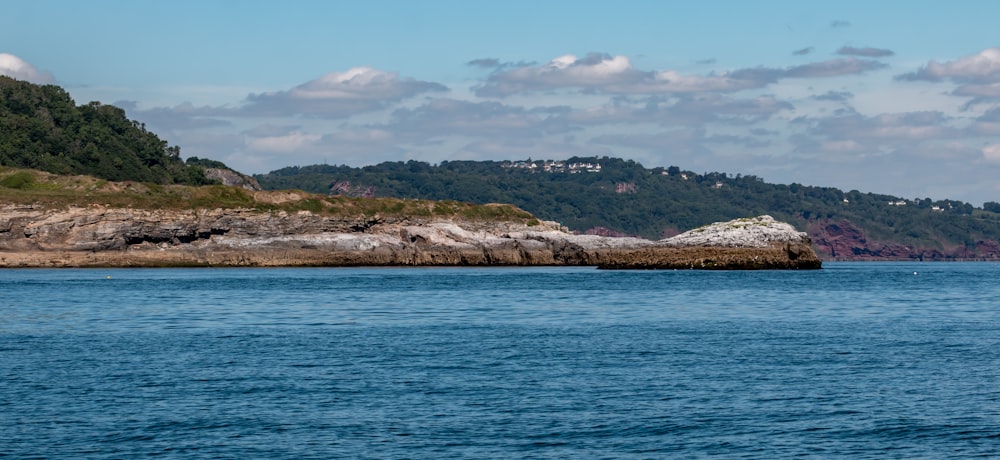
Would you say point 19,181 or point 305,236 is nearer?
point 305,236

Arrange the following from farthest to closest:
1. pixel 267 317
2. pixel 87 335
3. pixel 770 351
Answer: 1. pixel 267 317
2. pixel 87 335
3. pixel 770 351

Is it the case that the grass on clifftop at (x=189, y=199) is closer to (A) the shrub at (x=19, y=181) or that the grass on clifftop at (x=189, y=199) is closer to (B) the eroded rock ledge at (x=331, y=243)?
(A) the shrub at (x=19, y=181)

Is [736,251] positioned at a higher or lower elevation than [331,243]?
lower

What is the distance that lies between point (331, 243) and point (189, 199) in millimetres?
20458

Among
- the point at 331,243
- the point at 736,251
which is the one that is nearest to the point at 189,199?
the point at 331,243

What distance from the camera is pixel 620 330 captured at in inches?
1992

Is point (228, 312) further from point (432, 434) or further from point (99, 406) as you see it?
point (432, 434)

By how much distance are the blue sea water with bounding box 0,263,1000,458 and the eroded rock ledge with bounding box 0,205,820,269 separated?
225 feet

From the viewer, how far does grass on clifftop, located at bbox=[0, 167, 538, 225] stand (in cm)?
14175

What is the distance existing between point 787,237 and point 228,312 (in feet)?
293

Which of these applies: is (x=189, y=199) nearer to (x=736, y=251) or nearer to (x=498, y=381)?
(x=736, y=251)

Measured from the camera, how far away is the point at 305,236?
492 feet


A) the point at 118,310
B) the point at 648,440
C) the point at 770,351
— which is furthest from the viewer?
the point at 118,310

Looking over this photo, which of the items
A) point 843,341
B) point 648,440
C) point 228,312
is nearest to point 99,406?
point 648,440
